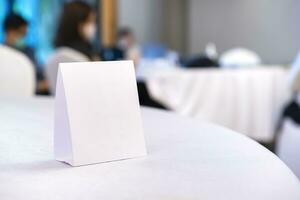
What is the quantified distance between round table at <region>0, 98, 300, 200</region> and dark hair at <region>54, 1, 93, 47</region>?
1898 mm

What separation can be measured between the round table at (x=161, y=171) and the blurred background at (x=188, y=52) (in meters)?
0.98

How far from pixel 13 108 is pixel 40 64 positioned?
399 centimetres

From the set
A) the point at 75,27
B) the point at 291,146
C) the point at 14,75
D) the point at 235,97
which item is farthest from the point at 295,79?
the point at 235,97

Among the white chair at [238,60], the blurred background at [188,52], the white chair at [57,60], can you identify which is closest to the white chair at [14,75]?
the blurred background at [188,52]

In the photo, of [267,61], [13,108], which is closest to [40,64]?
[267,61]

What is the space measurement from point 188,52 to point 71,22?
3.37m

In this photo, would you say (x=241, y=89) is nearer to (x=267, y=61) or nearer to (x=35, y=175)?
(x=267, y=61)

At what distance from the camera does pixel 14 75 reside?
5.63 ft

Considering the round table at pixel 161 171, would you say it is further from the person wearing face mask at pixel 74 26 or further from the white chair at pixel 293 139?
the person wearing face mask at pixel 74 26

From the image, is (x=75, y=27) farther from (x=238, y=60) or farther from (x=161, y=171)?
(x=161, y=171)

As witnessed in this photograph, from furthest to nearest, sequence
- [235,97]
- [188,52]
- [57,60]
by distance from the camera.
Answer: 1. [188,52]
2. [235,97]
3. [57,60]

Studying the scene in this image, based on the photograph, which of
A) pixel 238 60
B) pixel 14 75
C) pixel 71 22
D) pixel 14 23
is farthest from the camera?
pixel 238 60

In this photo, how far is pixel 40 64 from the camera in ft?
16.3

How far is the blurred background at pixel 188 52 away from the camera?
8.34 ft
